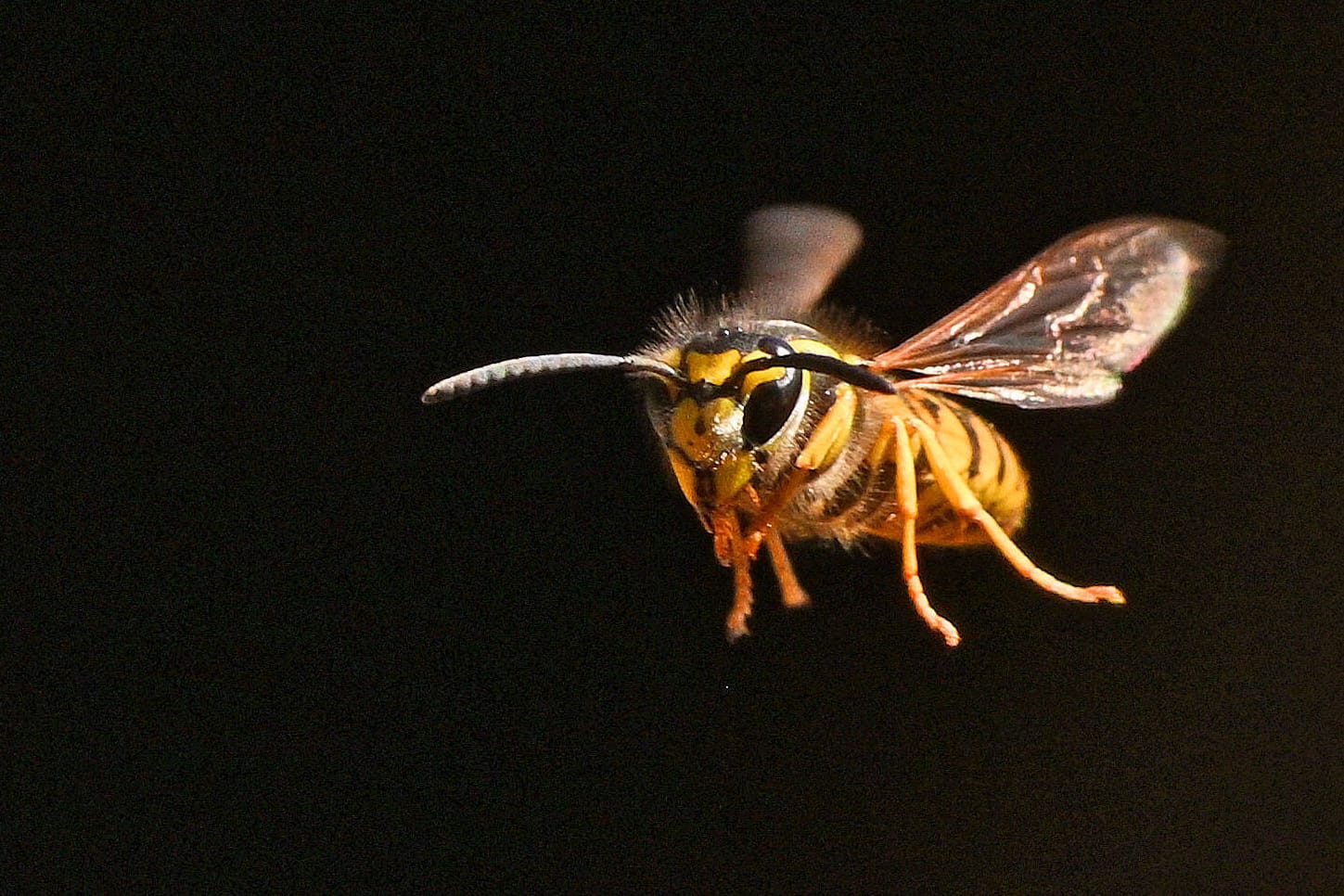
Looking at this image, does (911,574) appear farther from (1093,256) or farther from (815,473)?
(1093,256)

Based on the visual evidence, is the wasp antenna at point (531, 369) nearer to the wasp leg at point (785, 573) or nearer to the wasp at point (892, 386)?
the wasp at point (892, 386)

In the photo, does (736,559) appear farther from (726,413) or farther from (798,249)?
(798,249)

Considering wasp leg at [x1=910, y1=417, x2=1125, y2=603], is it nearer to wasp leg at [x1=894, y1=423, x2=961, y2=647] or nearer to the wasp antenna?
wasp leg at [x1=894, y1=423, x2=961, y2=647]

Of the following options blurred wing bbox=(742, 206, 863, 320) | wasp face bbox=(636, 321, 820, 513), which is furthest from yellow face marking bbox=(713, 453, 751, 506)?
blurred wing bbox=(742, 206, 863, 320)

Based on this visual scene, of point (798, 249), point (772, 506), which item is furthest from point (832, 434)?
point (798, 249)

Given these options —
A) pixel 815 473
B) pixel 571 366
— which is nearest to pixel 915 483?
pixel 815 473

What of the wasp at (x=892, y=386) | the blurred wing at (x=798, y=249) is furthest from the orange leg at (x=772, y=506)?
the blurred wing at (x=798, y=249)

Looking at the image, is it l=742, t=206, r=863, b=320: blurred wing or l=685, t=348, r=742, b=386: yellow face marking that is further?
l=742, t=206, r=863, b=320: blurred wing
